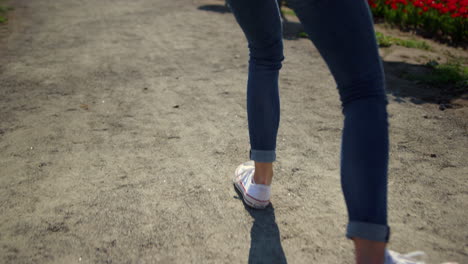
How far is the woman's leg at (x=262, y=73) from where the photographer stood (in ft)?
4.86

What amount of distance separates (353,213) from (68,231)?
123 cm

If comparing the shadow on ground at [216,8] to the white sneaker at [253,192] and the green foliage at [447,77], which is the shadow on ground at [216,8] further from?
the white sneaker at [253,192]

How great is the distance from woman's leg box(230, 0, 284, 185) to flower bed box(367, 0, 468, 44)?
15.4 feet

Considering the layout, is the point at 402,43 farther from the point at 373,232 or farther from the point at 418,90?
the point at 373,232

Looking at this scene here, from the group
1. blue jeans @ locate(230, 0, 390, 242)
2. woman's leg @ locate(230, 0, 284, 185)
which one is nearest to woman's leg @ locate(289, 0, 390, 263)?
blue jeans @ locate(230, 0, 390, 242)

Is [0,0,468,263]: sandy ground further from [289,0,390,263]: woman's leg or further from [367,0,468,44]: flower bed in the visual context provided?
[367,0,468,44]: flower bed

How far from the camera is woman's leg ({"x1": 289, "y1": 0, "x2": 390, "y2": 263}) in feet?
3.63

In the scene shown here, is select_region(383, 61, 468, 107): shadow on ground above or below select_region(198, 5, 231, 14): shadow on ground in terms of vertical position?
below

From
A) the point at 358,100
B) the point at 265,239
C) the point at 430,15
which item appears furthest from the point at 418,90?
the point at 430,15

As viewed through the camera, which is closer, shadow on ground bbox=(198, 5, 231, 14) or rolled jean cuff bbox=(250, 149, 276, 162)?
rolled jean cuff bbox=(250, 149, 276, 162)

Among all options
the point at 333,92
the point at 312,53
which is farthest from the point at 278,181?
the point at 312,53

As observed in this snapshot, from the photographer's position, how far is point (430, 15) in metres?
5.73

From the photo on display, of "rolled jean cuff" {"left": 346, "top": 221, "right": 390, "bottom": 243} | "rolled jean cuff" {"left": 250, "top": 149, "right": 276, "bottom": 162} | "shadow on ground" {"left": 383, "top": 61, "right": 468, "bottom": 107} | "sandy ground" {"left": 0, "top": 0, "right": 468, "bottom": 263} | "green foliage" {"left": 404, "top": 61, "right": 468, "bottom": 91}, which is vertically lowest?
"sandy ground" {"left": 0, "top": 0, "right": 468, "bottom": 263}

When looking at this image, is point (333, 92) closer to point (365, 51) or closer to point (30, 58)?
point (365, 51)
